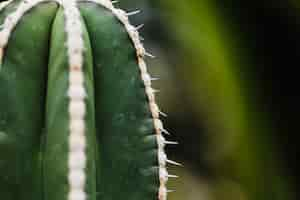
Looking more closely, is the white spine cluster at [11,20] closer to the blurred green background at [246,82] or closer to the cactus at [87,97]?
the cactus at [87,97]

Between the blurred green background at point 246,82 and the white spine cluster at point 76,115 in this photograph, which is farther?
the blurred green background at point 246,82

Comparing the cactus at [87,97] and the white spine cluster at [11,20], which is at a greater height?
the white spine cluster at [11,20]

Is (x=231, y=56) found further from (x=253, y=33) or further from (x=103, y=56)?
(x=103, y=56)

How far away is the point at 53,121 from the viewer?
108cm

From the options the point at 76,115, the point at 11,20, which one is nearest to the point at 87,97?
the point at 76,115

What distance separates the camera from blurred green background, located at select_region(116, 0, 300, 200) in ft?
8.29

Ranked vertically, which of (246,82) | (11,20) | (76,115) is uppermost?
(11,20)

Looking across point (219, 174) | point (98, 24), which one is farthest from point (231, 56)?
point (98, 24)

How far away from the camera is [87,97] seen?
3.53 feet

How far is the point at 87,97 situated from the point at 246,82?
150cm

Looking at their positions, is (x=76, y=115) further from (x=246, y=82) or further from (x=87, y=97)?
(x=246, y=82)

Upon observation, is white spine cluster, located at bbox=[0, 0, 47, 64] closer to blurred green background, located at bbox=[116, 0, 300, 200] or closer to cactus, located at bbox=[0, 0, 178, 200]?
cactus, located at bbox=[0, 0, 178, 200]

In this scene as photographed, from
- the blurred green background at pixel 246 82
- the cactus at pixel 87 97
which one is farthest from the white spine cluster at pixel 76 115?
the blurred green background at pixel 246 82

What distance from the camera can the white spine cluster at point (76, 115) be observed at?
1028 mm
